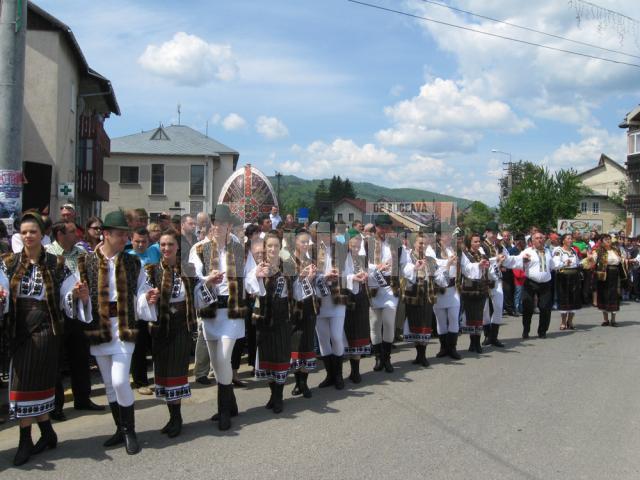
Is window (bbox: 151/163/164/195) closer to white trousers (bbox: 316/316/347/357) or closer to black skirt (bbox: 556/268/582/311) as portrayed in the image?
black skirt (bbox: 556/268/582/311)

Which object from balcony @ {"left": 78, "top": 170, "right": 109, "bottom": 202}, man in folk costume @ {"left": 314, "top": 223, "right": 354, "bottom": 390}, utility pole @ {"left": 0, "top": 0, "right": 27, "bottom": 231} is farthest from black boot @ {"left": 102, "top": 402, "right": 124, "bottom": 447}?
balcony @ {"left": 78, "top": 170, "right": 109, "bottom": 202}

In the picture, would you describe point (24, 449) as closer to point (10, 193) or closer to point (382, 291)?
point (10, 193)

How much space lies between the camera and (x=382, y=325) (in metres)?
8.12

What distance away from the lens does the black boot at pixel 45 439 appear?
4969 mm

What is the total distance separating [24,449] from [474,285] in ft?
21.8

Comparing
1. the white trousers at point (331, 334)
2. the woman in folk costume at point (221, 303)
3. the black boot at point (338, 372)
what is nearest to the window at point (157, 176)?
the white trousers at point (331, 334)

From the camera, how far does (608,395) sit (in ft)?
22.8

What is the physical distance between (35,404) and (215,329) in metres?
1.61

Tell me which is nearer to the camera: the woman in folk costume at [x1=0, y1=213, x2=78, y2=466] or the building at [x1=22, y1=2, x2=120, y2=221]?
the woman in folk costume at [x1=0, y1=213, x2=78, y2=466]

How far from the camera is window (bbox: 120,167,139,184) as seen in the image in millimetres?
43906

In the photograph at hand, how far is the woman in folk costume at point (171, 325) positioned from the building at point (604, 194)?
63633mm

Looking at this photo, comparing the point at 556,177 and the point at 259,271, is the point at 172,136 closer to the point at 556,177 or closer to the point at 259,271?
the point at 556,177

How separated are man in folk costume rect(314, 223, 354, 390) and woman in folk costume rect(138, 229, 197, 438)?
193 centimetres

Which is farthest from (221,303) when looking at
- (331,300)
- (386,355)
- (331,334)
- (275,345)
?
(386,355)
